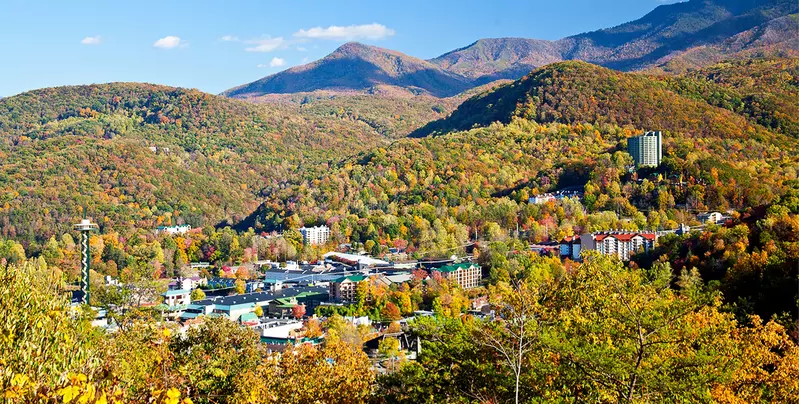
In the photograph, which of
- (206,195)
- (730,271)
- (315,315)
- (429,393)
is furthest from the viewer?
(206,195)

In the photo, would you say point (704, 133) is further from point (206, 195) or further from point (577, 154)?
point (206, 195)

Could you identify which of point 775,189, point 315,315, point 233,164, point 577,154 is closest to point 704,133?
point 577,154

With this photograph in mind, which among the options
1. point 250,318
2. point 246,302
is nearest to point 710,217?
point 246,302

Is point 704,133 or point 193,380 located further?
point 704,133

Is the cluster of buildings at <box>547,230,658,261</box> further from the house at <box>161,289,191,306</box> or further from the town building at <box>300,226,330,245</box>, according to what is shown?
the town building at <box>300,226,330,245</box>

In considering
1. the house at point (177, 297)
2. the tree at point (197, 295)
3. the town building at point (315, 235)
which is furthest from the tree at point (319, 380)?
the town building at point (315, 235)

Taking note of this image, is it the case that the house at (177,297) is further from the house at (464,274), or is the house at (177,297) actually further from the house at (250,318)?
the house at (464,274)
